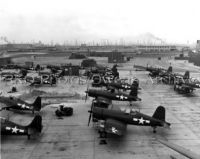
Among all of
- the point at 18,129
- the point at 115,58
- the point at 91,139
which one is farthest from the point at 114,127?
the point at 115,58

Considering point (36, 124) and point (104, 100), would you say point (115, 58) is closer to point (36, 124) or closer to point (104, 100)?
point (104, 100)

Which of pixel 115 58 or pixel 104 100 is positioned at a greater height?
pixel 115 58

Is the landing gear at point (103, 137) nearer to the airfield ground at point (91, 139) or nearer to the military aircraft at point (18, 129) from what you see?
the airfield ground at point (91, 139)

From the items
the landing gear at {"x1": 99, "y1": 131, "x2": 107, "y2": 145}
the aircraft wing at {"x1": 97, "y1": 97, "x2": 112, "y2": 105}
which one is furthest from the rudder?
the aircraft wing at {"x1": 97, "y1": 97, "x2": 112, "y2": 105}

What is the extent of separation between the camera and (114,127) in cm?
2333

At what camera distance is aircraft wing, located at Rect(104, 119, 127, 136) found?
2273cm

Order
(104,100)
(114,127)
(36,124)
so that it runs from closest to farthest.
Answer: (114,127) < (36,124) < (104,100)

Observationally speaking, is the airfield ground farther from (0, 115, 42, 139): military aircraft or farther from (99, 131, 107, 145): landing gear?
(0, 115, 42, 139): military aircraft

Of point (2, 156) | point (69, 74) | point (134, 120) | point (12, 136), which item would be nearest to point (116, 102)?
point (134, 120)

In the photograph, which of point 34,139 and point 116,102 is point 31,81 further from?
point 34,139

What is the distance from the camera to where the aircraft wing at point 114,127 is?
74.6 feet

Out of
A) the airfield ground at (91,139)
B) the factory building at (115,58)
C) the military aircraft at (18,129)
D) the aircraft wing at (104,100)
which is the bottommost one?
the airfield ground at (91,139)

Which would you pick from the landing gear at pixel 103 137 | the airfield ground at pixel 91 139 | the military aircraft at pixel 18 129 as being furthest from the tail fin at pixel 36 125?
the landing gear at pixel 103 137

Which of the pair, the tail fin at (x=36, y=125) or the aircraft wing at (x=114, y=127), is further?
the tail fin at (x=36, y=125)
